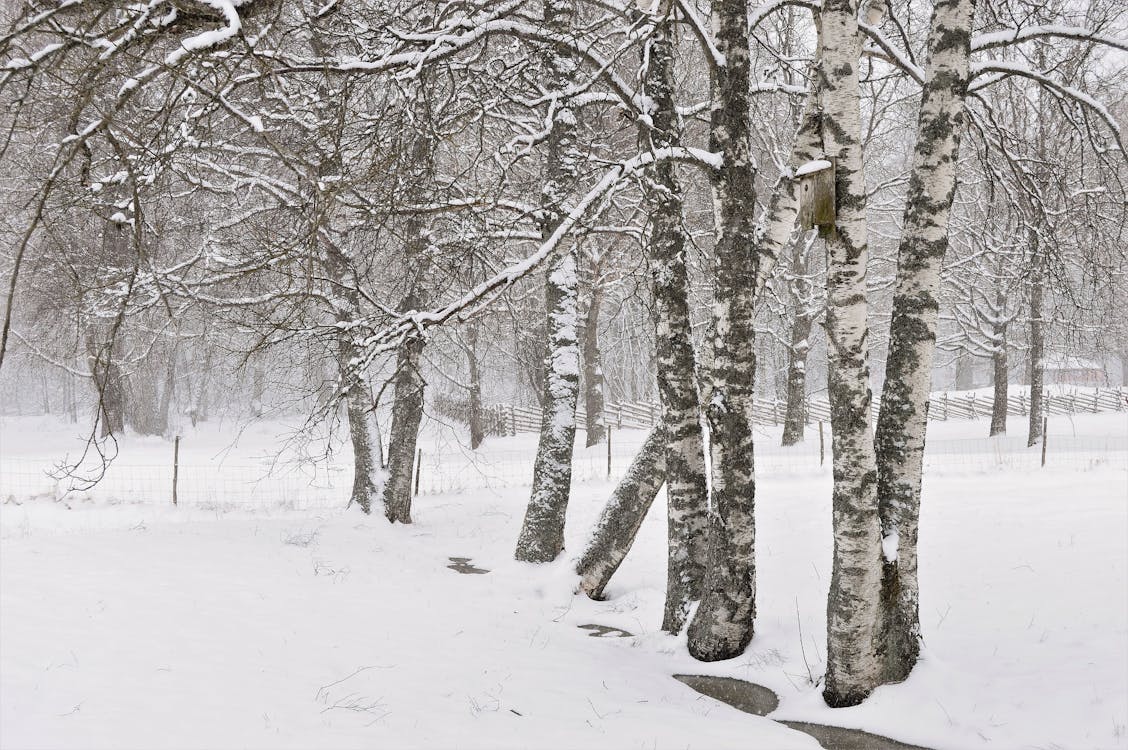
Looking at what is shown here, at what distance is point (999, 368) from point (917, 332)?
17.0 m

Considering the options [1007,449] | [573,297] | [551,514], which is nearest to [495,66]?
[573,297]

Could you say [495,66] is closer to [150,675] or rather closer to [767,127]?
[767,127]

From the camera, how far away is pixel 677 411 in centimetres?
663

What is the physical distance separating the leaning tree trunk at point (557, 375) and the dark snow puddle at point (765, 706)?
3.64m

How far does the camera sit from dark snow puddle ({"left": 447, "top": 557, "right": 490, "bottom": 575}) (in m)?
8.94

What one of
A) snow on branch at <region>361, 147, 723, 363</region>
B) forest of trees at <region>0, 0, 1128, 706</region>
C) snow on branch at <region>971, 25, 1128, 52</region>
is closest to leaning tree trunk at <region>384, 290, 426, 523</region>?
forest of trees at <region>0, 0, 1128, 706</region>

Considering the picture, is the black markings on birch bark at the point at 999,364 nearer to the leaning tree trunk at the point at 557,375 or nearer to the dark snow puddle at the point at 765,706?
the leaning tree trunk at the point at 557,375

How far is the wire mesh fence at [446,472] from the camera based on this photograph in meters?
14.4

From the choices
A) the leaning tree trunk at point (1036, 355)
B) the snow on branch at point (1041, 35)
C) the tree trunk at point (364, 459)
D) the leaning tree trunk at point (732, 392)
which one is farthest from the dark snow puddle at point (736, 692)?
the leaning tree trunk at point (1036, 355)

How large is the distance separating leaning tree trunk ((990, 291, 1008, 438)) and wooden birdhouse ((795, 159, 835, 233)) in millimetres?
17128

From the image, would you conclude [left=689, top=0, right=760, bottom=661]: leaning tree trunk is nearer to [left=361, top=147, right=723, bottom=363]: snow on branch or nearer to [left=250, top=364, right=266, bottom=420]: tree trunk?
[left=361, top=147, right=723, bottom=363]: snow on branch

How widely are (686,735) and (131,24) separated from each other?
4.24 m

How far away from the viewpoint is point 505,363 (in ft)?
113

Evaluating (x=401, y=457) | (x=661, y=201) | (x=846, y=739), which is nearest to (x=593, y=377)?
(x=401, y=457)
